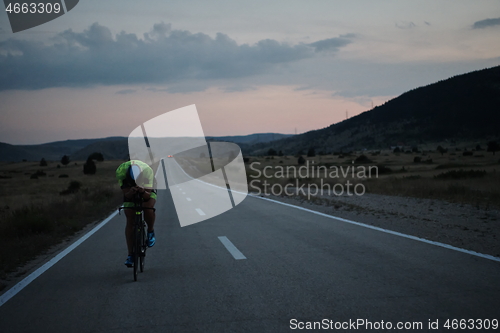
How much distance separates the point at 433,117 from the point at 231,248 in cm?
11862

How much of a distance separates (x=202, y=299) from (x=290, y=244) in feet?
12.7

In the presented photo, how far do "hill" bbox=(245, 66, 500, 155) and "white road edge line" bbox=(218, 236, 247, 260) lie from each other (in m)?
102

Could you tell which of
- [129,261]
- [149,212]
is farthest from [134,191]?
[129,261]

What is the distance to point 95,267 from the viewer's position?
7.37m

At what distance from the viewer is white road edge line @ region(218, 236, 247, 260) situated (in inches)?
306

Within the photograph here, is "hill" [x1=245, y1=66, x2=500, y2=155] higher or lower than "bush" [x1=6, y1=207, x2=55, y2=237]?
higher

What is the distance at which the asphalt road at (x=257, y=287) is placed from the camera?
4.56 metres

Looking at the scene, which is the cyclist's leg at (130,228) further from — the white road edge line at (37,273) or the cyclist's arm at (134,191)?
Result: the white road edge line at (37,273)

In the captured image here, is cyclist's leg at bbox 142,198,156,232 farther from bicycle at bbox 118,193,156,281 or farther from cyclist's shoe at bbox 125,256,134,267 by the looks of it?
cyclist's shoe at bbox 125,256,134,267

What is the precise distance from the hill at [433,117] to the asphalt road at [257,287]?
102 m

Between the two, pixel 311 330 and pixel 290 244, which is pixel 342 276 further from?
pixel 290 244

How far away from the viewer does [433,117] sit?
114 m

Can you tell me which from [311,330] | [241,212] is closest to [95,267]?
[311,330]

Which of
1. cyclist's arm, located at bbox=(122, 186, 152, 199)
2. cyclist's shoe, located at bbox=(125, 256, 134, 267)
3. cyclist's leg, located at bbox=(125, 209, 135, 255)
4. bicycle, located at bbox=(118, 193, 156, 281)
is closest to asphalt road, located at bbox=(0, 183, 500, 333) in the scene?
cyclist's shoe, located at bbox=(125, 256, 134, 267)
